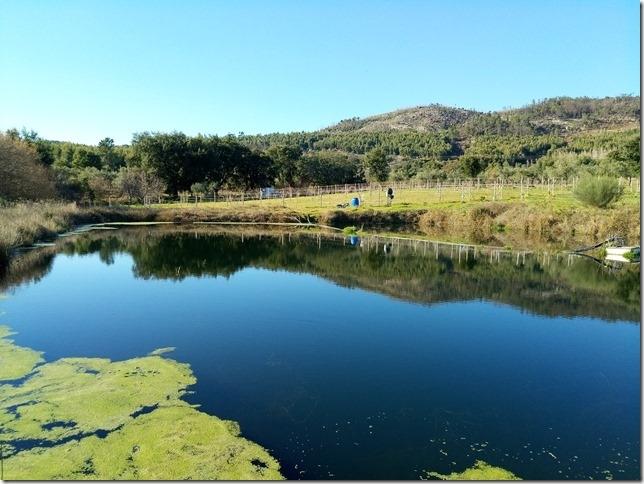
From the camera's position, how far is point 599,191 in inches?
1230

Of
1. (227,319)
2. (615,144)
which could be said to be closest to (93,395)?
(227,319)

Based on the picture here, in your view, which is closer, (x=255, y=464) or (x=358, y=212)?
(x=255, y=464)

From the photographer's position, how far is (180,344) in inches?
441

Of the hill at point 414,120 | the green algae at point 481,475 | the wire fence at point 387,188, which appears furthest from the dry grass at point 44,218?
the hill at point 414,120

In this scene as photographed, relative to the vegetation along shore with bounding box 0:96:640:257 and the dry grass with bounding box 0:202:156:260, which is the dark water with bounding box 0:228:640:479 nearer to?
the dry grass with bounding box 0:202:156:260

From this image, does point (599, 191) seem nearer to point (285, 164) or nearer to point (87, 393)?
point (87, 393)

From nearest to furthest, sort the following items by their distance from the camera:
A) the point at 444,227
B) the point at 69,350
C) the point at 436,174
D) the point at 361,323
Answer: the point at 69,350 < the point at 361,323 < the point at 444,227 < the point at 436,174

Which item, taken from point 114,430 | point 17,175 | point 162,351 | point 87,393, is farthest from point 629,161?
point 114,430

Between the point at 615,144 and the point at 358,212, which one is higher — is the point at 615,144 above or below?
above

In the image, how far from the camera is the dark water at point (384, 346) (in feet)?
22.4

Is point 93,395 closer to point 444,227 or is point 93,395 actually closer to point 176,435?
point 176,435

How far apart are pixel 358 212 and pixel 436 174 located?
31.7m

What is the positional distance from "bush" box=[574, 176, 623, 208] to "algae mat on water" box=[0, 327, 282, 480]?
30.0 meters

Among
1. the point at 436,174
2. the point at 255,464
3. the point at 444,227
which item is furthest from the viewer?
the point at 436,174
